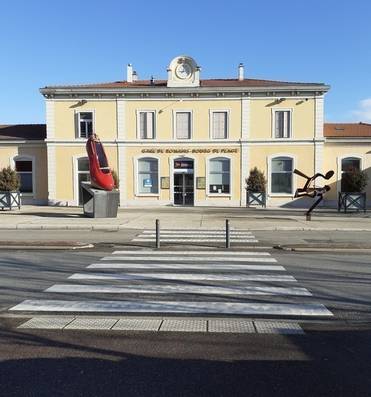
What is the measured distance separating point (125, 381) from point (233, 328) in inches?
78.7

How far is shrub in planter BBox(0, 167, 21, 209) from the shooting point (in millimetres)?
29250

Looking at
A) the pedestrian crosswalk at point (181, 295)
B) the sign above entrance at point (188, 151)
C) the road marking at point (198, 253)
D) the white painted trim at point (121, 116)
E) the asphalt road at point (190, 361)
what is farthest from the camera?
the white painted trim at point (121, 116)

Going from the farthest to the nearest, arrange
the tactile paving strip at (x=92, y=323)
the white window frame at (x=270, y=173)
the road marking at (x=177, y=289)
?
the white window frame at (x=270, y=173) < the road marking at (x=177, y=289) < the tactile paving strip at (x=92, y=323)

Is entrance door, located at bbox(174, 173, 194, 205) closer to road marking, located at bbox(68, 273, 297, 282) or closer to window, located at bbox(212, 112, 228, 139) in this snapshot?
window, located at bbox(212, 112, 228, 139)

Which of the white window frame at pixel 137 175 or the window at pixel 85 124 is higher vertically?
the window at pixel 85 124

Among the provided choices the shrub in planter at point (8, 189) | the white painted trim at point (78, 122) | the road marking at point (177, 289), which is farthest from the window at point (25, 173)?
the road marking at point (177, 289)

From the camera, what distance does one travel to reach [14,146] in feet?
119

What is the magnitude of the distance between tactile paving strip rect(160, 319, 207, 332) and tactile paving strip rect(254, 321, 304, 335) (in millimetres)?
692

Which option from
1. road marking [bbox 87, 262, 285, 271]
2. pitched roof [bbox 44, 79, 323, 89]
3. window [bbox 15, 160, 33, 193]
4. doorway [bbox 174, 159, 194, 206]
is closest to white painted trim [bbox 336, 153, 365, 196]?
pitched roof [bbox 44, 79, 323, 89]

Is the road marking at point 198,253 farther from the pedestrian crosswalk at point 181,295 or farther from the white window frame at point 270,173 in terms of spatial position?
the white window frame at point 270,173

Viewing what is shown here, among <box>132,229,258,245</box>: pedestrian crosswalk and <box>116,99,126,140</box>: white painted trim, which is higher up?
<box>116,99,126,140</box>: white painted trim

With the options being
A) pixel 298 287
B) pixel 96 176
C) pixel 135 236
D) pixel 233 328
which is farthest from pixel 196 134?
pixel 233 328

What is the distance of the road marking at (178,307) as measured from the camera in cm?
676

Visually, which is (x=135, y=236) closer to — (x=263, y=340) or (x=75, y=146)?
(x=263, y=340)
